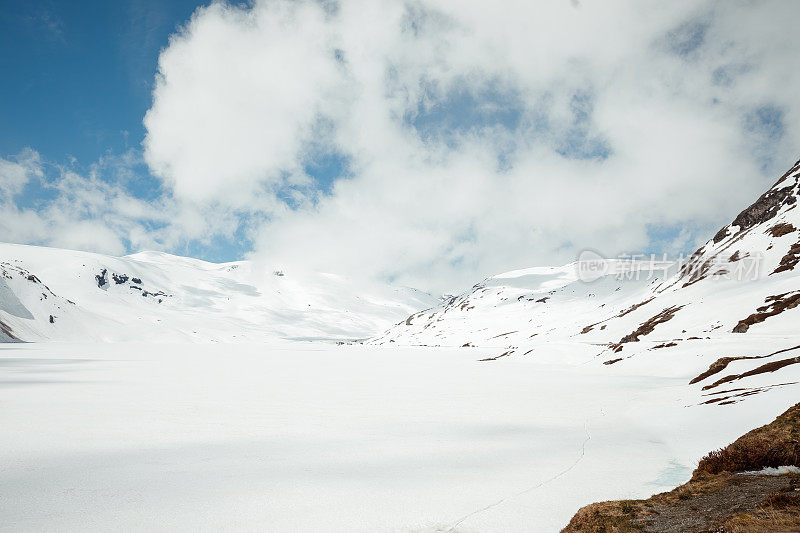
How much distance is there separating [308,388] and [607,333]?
247ft

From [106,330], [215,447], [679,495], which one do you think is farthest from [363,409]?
[106,330]

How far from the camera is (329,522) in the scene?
7785mm

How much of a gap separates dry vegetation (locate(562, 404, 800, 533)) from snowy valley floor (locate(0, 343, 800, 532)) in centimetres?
175

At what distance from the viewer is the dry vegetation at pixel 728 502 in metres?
4.77

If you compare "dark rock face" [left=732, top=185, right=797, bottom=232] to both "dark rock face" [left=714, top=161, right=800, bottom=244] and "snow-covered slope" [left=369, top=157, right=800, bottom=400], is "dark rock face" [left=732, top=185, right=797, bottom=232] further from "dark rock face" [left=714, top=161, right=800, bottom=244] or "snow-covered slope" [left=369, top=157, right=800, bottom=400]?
"snow-covered slope" [left=369, top=157, right=800, bottom=400]

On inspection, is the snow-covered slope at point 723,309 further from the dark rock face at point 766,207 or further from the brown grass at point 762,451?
the brown grass at point 762,451

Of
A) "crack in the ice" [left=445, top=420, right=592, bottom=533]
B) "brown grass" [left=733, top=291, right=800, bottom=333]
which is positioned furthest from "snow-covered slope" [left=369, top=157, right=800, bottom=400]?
"crack in the ice" [left=445, top=420, right=592, bottom=533]

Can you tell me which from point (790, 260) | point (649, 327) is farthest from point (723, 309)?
point (790, 260)

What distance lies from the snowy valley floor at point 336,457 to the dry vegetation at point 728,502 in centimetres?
175

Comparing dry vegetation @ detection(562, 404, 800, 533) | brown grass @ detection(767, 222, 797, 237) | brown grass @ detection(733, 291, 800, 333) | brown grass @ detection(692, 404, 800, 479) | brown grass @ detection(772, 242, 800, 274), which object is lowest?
dry vegetation @ detection(562, 404, 800, 533)

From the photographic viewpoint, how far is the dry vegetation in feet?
15.6

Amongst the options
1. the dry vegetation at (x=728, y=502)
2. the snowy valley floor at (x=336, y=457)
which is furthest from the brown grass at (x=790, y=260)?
the dry vegetation at (x=728, y=502)

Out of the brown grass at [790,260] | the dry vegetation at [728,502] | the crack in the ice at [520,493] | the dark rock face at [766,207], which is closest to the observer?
the dry vegetation at [728,502]

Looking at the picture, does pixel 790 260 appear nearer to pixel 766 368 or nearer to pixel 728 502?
pixel 766 368
